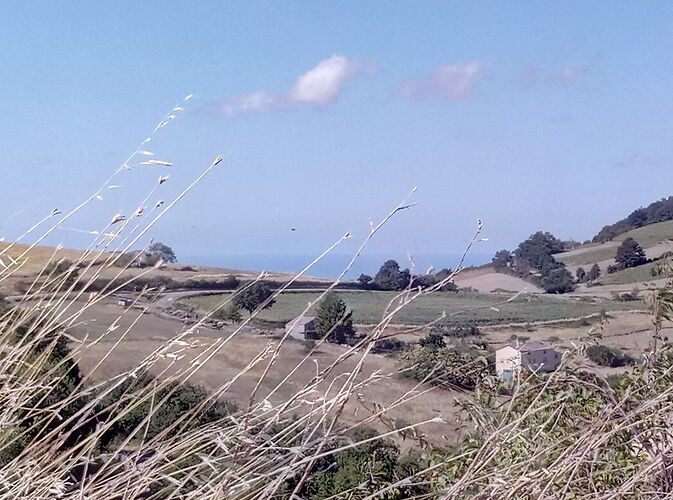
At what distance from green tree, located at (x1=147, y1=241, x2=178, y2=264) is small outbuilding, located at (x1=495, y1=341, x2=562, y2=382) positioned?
1.41 metres

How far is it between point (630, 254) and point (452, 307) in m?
7.78

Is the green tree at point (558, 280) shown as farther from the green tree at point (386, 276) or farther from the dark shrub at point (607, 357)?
the green tree at point (386, 276)

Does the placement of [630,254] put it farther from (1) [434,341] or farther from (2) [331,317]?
(2) [331,317]

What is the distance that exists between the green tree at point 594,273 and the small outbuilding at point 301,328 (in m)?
8.90

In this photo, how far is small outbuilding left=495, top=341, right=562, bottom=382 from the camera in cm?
347

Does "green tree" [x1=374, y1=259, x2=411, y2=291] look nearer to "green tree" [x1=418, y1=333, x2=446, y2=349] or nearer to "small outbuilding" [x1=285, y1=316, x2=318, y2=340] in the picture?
"green tree" [x1=418, y1=333, x2=446, y2=349]

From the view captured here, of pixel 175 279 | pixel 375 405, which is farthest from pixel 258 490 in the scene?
pixel 175 279

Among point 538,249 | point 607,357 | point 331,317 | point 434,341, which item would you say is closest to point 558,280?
point 538,249

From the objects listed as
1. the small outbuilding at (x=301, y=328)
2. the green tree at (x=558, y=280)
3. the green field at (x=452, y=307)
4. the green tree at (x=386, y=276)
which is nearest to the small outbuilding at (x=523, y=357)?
the green field at (x=452, y=307)

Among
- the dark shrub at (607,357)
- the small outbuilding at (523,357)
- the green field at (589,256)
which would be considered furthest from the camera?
the green field at (589,256)

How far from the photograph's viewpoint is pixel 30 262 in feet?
8.61

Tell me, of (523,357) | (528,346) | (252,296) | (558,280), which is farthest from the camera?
(558,280)

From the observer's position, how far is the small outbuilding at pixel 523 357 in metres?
3.47

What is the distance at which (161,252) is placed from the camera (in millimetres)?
2695
